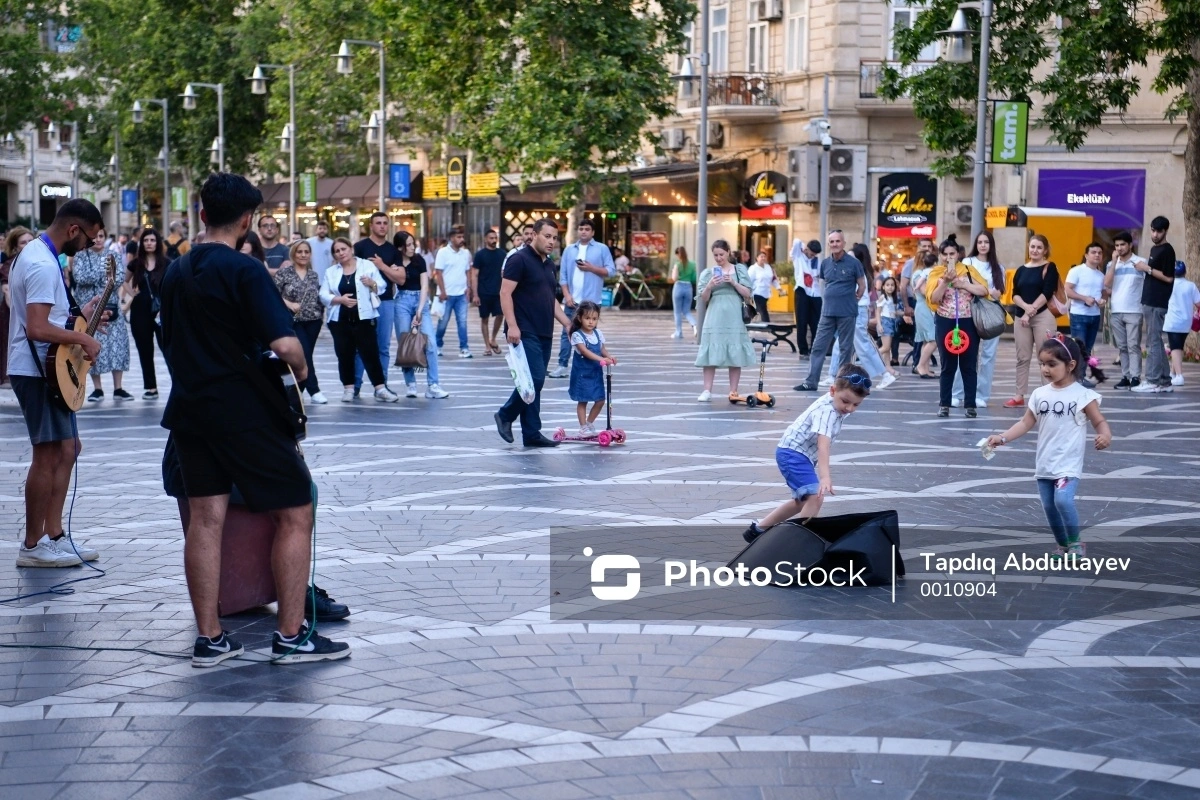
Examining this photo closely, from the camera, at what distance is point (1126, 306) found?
20.2 m

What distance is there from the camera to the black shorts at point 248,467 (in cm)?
624

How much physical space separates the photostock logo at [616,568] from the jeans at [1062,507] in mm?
2151

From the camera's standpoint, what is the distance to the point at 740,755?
5188mm

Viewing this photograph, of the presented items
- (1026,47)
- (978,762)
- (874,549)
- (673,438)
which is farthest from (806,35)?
(978,762)

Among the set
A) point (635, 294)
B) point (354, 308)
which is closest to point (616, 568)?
point (354, 308)

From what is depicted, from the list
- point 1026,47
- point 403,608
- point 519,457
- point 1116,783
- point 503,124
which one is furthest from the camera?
point 503,124

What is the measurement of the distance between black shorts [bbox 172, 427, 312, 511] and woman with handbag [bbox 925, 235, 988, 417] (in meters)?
10.9

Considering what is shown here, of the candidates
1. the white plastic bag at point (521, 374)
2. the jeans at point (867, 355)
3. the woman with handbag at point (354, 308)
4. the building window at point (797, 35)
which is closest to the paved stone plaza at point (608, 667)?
the white plastic bag at point (521, 374)

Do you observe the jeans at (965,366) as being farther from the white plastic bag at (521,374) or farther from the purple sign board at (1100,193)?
the purple sign board at (1100,193)

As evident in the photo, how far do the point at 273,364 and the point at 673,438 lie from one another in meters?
7.77

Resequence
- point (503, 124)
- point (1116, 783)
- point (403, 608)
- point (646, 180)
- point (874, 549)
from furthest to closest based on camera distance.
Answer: point (646, 180) < point (503, 124) < point (874, 549) < point (403, 608) < point (1116, 783)

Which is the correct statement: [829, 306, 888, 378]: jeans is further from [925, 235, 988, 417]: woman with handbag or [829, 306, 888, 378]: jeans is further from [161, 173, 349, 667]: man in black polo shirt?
[161, 173, 349, 667]: man in black polo shirt

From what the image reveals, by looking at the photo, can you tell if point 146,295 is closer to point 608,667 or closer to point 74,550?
point 74,550

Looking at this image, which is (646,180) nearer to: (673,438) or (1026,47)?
(1026,47)
